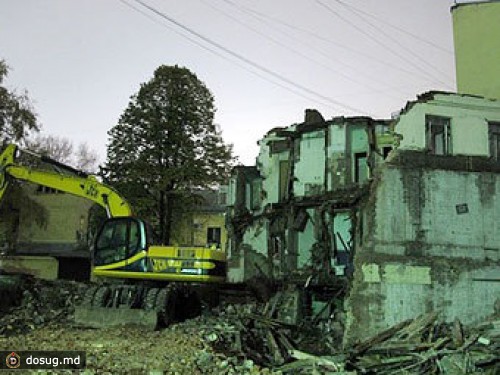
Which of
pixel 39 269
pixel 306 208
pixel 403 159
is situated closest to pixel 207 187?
pixel 39 269

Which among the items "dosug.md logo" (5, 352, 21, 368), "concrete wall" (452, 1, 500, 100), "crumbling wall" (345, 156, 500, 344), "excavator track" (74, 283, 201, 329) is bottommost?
"dosug.md logo" (5, 352, 21, 368)

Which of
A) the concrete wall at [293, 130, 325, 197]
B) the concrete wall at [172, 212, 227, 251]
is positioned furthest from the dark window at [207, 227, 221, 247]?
the concrete wall at [293, 130, 325, 197]

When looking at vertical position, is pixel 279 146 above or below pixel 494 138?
above

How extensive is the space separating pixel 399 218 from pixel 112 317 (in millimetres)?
8084

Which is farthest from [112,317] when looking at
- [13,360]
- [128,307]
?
[13,360]

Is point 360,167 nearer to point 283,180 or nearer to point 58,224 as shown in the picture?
point 283,180

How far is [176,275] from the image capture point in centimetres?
1565

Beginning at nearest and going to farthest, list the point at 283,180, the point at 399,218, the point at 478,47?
1. the point at 399,218
2. the point at 283,180
3. the point at 478,47

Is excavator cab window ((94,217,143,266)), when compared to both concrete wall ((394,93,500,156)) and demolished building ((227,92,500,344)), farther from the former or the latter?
concrete wall ((394,93,500,156))

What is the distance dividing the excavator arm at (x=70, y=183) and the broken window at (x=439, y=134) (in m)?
9.19

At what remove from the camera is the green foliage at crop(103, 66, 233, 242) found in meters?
26.5

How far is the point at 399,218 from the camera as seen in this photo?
1193 centimetres

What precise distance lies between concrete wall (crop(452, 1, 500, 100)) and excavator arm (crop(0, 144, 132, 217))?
36.5 ft

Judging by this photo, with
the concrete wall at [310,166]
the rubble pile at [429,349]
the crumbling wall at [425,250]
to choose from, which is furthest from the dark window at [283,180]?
the rubble pile at [429,349]
